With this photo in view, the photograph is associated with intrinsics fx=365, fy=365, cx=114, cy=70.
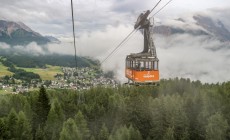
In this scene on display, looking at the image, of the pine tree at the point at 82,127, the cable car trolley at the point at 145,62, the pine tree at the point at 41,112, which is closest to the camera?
the cable car trolley at the point at 145,62

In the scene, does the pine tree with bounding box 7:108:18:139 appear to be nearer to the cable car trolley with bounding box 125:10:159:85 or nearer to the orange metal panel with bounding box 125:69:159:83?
the cable car trolley with bounding box 125:10:159:85

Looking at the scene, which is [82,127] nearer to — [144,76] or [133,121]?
[133,121]

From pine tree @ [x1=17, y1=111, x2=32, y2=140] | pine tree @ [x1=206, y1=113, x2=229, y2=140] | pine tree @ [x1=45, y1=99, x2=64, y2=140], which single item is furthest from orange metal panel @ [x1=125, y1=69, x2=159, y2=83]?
pine tree @ [x1=17, y1=111, x2=32, y2=140]

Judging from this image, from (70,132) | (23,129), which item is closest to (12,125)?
(23,129)

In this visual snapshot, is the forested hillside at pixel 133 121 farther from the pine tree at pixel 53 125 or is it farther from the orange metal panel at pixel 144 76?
the orange metal panel at pixel 144 76

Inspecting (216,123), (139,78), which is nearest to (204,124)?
(216,123)

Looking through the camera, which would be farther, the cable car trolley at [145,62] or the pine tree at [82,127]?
the pine tree at [82,127]

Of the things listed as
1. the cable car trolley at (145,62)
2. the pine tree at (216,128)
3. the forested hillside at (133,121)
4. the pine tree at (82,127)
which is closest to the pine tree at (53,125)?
the forested hillside at (133,121)

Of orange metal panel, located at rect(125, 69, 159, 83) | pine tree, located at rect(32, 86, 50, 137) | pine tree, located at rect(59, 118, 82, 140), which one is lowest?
pine tree, located at rect(59, 118, 82, 140)
